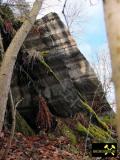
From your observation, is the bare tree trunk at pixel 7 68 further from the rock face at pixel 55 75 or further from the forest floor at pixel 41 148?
the rock face at pixel 55 75

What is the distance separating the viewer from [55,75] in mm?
11719

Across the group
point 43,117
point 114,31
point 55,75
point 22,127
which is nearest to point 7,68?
point 43,117

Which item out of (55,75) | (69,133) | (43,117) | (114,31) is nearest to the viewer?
(114,31)

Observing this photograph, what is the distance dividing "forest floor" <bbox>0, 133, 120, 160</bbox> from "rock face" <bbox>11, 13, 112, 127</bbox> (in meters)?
1.21

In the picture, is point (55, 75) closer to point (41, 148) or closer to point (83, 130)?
point (83, 130)

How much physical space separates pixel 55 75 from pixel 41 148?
2.89 meters

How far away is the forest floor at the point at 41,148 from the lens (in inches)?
342

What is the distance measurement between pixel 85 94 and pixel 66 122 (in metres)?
1.92

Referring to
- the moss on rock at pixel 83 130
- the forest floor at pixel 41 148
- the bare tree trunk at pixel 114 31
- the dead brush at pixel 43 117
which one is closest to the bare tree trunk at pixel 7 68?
the forest floor at pixel 41 148

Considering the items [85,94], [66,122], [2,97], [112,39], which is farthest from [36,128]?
[112,39]

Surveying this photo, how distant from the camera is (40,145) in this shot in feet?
31.2

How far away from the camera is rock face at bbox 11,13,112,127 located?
11.3 metres

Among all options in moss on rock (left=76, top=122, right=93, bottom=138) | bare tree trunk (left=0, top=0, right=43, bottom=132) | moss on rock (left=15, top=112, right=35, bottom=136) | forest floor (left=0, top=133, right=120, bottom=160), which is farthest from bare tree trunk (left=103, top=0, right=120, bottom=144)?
moss on rock (left=76, top=122, right=93, bottom=138)

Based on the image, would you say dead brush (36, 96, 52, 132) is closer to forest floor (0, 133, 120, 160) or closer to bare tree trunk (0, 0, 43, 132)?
forest floor (0, 133, 120, 160)
